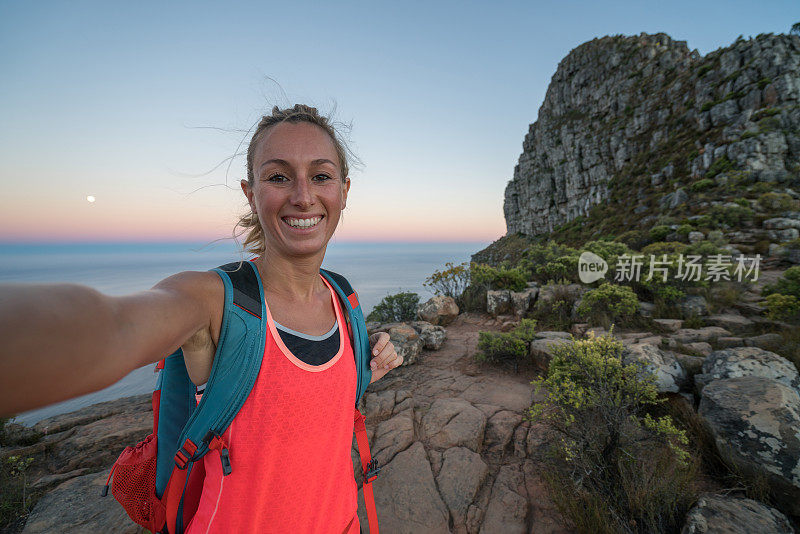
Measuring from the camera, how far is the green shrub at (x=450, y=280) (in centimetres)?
834

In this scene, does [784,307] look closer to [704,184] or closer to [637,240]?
[637,240]

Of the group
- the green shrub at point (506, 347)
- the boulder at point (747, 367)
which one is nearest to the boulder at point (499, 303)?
the green shrub at point (506, 347)

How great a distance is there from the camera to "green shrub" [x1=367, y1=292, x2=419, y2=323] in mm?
7281

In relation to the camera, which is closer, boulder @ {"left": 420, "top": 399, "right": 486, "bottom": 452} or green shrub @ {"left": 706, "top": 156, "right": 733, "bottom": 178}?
boulder @ {"left": 420, "top": 399, "right": 486, "bottom": 452}

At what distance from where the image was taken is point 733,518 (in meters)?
1.75

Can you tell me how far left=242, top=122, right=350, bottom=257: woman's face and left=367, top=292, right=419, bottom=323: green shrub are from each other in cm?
622

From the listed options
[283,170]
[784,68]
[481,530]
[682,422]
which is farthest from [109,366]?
[784,68]

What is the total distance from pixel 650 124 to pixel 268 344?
130 ft

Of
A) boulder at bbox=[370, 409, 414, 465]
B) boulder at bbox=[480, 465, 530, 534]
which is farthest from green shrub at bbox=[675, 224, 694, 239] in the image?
boulder at bbox=[370, 409, 414, 465]

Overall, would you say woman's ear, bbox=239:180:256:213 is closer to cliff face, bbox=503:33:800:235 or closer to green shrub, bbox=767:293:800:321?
green shrub, bbox=767:293:800:321

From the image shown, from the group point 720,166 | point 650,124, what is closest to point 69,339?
point 720,166

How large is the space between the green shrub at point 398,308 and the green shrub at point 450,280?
1105mm

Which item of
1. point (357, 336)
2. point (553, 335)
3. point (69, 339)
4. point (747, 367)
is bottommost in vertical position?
point (553, 335)

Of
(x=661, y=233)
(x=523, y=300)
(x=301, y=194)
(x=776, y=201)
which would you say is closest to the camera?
(x=301, y=194)
